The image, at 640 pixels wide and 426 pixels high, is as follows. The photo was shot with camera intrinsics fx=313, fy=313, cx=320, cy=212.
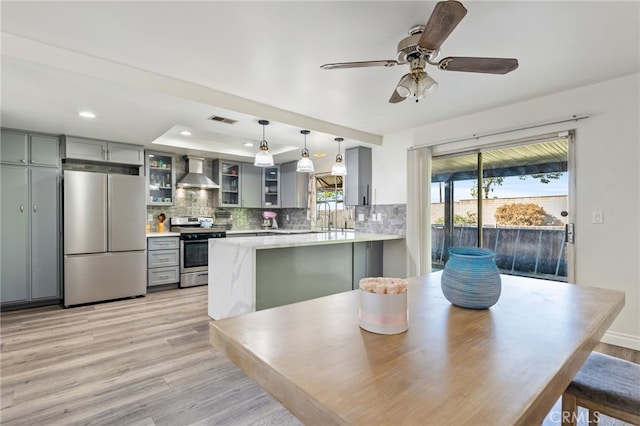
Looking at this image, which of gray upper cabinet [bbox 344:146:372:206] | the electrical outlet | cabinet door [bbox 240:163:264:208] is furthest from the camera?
cabinet door [bbox 240:163:264:208]

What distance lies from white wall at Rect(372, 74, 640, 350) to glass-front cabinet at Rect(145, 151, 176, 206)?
5217mm

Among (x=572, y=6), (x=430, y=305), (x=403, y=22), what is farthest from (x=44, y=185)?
(x=572, y=6)

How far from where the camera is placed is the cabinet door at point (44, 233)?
3.91 metres

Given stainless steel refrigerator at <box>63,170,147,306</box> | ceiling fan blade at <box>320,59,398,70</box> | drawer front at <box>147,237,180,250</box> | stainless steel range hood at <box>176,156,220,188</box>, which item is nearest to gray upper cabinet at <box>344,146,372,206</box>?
stainless steel range hood at <box>176,156,220,188</box>

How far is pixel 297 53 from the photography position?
7.45 ft

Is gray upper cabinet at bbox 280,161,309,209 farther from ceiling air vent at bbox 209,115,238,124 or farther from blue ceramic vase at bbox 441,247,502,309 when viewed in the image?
blue ceramic vase at bbox 441,247,502,309

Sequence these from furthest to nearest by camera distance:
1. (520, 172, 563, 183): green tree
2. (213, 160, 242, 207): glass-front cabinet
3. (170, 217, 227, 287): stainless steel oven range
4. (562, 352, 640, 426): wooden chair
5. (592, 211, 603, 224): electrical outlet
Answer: (213, 160, 242, 207): glass-front cabinet
(170, 217, 227, 287): stainless steel oven range
(520, 172, 563, 183): green tree
(592, 211, 603, 224): electrical outlet
(562, 352, 640, 426): wooden chair

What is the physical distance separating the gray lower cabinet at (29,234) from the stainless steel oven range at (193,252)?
154 centimetres

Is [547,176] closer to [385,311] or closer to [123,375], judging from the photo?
[385,311]

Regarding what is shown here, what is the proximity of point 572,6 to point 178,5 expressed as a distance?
2248 mm

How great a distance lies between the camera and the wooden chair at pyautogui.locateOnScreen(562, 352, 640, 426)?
1.11 meters

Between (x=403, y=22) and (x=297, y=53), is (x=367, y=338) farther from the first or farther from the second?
(x=297, y=53)

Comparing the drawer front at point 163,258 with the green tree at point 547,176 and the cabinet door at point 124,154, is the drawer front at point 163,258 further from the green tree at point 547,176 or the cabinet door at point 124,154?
the green tree at point 547,176

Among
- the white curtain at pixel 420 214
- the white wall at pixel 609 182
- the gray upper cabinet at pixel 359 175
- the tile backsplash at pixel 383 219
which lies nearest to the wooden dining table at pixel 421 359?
the white wall at pixel 609 182
